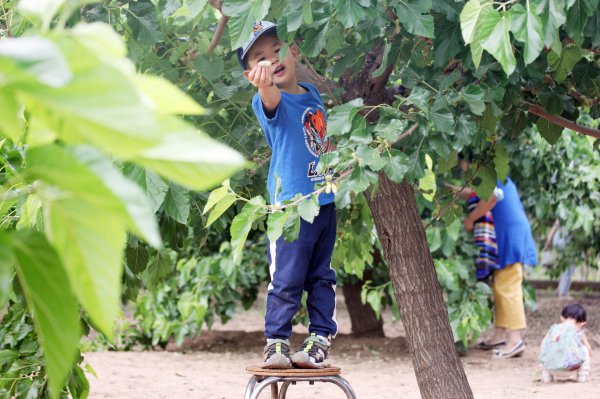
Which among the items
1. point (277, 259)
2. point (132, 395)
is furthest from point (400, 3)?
point (132, 395)

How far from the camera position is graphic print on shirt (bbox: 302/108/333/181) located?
2.66 m

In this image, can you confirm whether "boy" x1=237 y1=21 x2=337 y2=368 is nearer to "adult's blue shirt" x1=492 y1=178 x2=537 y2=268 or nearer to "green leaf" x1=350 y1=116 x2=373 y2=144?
"green leaf" x1=350 y1=116 x2=373 y2=144

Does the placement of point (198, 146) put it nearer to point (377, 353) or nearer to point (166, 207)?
point (166, 207)

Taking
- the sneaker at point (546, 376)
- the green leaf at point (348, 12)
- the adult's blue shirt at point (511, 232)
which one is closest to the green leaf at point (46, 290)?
the green leaf at point (348, 12)

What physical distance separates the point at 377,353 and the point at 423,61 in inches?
163

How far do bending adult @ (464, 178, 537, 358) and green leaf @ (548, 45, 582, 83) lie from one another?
3817mm

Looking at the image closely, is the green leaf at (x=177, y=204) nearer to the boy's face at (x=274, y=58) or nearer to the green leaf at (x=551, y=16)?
the boy's face at (x=274, y=58)

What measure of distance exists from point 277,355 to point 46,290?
206cm

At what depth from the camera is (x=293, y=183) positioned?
2.63 meters

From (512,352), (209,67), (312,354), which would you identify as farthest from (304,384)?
(209,67)

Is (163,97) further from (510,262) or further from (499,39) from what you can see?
(510,262)

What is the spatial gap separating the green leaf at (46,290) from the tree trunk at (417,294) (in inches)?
88.7

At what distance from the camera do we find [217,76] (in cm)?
269

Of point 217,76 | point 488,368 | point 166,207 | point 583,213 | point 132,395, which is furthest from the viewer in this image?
point 583,213
